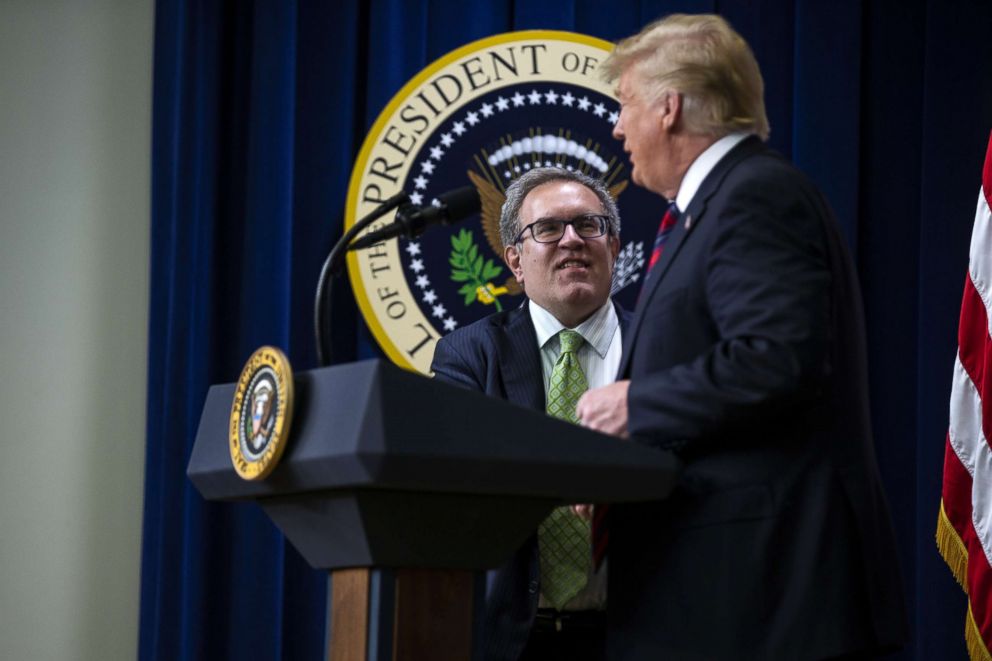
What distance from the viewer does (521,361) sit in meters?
2.61

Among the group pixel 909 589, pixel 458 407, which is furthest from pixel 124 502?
pixel 458 407

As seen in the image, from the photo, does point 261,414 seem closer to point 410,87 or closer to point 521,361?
point 521,361

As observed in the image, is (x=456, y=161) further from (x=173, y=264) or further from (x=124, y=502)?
(x=124, y=502)

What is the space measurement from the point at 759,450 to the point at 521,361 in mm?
1001

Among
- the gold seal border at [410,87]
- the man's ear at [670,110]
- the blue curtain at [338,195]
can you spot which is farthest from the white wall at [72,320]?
the man's ear at [670,110]

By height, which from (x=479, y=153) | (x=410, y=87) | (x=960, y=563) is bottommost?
(x=960, y=563)

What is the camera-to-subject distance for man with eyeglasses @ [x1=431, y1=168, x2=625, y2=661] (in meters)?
2.33

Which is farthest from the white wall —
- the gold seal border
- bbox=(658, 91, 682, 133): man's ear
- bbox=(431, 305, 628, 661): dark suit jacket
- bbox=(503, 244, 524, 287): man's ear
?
bbox=(658, 91, 682, 133): man's ear

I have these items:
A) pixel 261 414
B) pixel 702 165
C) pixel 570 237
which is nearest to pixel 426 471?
pixel 261 414

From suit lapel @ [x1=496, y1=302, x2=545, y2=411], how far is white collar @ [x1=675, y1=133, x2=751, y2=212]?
76 centimetres

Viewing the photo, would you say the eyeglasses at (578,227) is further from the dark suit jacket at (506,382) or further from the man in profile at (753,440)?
the man in profile at (753,440)

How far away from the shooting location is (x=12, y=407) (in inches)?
150

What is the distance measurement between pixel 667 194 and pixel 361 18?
88.5 inches

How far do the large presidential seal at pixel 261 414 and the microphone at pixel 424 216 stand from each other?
248 millimetres
